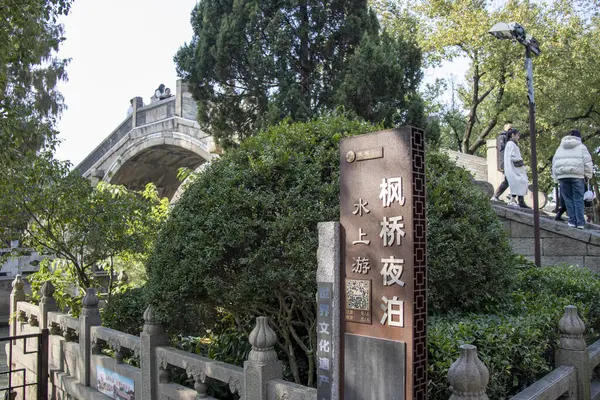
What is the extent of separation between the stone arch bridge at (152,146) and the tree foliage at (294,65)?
5.35 metres

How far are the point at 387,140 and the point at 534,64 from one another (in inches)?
642

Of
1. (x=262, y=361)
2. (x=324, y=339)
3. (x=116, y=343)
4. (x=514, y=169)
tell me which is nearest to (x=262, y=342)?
(x=262, y=361)

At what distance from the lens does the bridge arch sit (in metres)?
17.0

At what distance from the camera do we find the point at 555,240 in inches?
324

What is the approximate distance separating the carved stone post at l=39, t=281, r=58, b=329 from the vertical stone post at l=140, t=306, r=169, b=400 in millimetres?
3291

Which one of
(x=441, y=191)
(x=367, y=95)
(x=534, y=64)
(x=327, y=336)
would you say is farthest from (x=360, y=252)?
(x=534, y=64)

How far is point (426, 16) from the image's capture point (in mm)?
19172

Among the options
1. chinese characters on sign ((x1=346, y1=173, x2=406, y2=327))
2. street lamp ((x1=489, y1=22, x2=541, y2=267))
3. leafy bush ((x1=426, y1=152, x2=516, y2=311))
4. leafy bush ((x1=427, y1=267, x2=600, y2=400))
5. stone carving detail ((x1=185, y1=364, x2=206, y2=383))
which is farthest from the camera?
street lamp ((x1=489, y1=22, x2=541, y2=267))

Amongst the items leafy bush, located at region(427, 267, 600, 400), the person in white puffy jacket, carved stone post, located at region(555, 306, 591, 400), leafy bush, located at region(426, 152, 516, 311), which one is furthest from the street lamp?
carved stone post, located at region(555, 306, 591, 400)

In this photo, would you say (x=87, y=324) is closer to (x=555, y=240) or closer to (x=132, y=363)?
(x=132, y=363)

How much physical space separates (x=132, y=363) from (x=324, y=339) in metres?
4.00

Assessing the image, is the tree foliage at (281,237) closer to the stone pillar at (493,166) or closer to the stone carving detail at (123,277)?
the stone carving detail at (123,277)

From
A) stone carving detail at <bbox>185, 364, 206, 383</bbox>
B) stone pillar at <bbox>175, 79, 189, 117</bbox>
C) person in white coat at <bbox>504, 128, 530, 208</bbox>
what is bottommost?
stone carving detail at <bbox>185, 364, 206, 383</bbox>

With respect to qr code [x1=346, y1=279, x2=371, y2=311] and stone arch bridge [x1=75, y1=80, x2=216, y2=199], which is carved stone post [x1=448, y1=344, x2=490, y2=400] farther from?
stone arch bridge [x1=75, y1=80, x2=216, y2=199]
